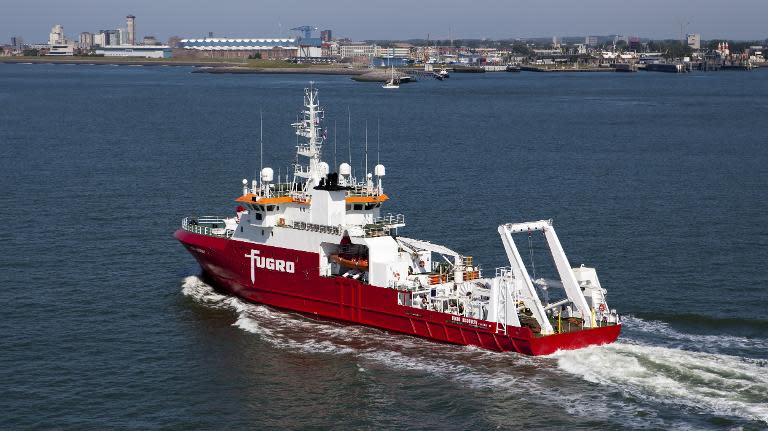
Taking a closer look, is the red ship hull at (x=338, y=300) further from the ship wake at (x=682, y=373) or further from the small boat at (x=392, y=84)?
the small boat at (x=392, y=84)

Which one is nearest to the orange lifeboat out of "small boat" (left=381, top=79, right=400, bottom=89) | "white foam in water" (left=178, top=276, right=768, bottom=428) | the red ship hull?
the red ship hull

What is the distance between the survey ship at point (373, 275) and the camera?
33.1 meters

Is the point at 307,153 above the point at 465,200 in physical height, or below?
above

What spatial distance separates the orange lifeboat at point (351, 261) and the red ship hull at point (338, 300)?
23.8 inches

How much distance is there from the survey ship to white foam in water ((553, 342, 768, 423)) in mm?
1044

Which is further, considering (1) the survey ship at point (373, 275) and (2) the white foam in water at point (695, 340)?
(1) the survey ship at point (373, 275)

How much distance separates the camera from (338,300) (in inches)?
1470

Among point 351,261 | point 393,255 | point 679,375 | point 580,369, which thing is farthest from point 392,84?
point 679,375

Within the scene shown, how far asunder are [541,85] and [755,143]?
358 ft

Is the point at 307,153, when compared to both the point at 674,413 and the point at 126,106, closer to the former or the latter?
the point at 674,413

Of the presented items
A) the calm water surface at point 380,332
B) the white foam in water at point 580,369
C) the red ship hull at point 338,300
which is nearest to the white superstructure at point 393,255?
the red ship hull at point 338,300

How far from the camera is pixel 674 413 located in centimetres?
2770

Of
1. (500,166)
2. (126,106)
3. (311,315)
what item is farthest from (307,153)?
(126,106)

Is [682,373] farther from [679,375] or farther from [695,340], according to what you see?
[695,340]
